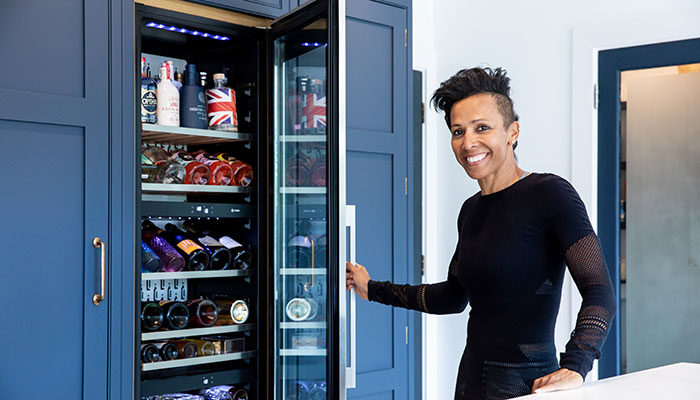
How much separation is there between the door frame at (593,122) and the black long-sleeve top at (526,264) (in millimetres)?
1771

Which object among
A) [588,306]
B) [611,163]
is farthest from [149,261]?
[611,163]

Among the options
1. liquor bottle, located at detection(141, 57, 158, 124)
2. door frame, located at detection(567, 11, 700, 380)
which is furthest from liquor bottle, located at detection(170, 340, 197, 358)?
door frame, located at detection(567, 11, 700, 380)

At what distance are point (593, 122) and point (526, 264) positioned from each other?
196 cm

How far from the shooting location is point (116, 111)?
2195 mm

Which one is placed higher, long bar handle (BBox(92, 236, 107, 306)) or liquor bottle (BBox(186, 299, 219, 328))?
long bar handle (BBox(92, 236, 107, 306))

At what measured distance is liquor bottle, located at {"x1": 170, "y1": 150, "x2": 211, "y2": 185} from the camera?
2.60m

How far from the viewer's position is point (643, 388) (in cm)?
145

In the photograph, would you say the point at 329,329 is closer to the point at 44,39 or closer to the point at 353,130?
the point at 353,130

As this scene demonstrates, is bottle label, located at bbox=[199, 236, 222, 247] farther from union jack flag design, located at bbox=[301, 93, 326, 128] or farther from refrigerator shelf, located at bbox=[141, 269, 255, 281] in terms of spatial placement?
union jack flag design, located at bbox=[301, 93, 326, 128]

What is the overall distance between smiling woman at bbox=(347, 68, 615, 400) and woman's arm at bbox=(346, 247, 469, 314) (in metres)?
0.21

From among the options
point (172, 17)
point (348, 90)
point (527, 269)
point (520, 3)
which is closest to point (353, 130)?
point (348, 90)

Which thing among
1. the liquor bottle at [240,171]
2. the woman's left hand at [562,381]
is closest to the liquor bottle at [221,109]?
→ the liquor bottle at [240,171]

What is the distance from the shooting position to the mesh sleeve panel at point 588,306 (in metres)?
1.43

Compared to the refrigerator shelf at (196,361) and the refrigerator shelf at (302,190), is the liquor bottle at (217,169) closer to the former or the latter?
the refrigerator shelf at (302,190)
